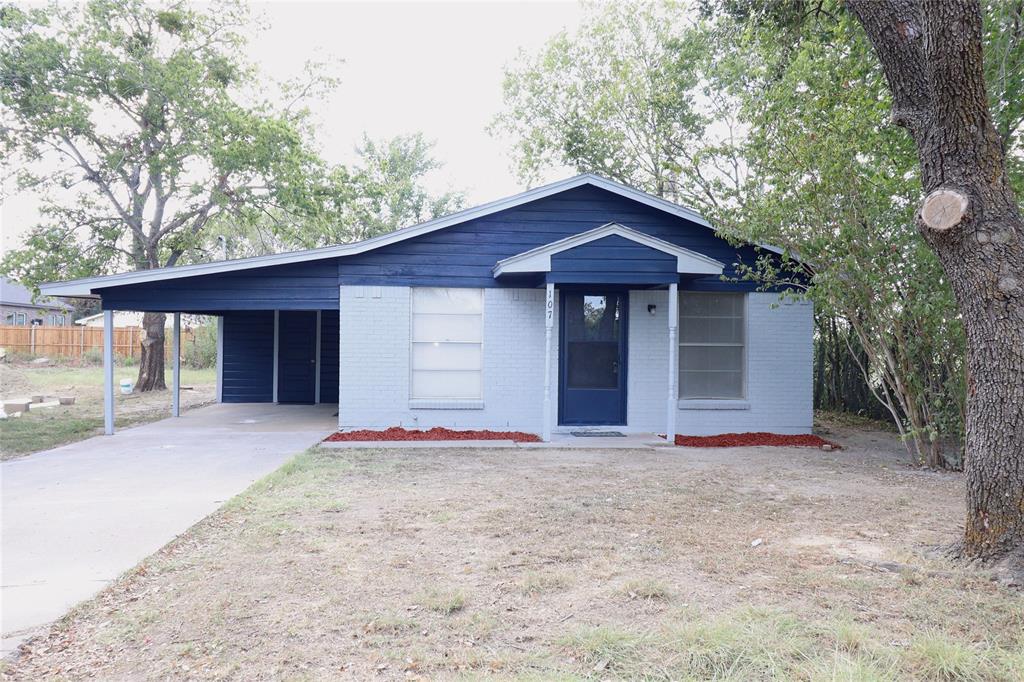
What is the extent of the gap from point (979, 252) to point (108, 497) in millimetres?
7343

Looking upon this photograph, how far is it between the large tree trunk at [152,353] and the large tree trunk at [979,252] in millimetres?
19414

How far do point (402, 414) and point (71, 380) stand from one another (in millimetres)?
16764

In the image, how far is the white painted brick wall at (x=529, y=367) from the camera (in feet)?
36.3

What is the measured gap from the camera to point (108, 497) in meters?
6.67

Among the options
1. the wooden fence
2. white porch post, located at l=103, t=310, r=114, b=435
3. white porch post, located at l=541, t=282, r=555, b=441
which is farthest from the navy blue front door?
the wooden fence

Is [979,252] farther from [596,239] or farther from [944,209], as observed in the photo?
[596,239]

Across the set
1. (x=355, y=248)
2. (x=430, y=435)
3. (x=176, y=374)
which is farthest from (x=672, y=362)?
(x=176, y=374)

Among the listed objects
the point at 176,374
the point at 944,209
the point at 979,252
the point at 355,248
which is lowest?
→ the point at 176,374

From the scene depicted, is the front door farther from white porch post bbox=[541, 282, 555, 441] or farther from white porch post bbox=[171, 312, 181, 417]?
white porch post bbox=[171, 312, 181, 417]

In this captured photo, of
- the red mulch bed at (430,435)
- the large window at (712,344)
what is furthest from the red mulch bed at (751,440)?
the red mulch bed at (430,435)

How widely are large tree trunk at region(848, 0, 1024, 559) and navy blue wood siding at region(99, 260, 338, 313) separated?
850 cm

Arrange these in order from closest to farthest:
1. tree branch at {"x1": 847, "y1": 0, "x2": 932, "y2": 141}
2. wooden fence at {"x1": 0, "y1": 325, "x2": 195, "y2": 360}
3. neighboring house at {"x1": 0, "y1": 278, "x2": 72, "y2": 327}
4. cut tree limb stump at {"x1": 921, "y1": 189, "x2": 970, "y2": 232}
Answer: cut tree limb stump at {"x1": 921, "y1": 189, "x2": 970, "y2": 232}, tree branch at {"x1": 847, "y1": 0, "x2": 932, "y2": 141}, wooden fence at {"x1": 0, "y1": 325, "x2": 195, "y2": 360}, neighboring house at {"x1": 0, "y1": 278, "x2": 72, "y2": 327}

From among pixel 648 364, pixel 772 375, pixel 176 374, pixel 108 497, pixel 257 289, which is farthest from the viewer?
pixel 176 374

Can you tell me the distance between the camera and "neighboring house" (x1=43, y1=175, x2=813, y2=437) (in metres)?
11.0
